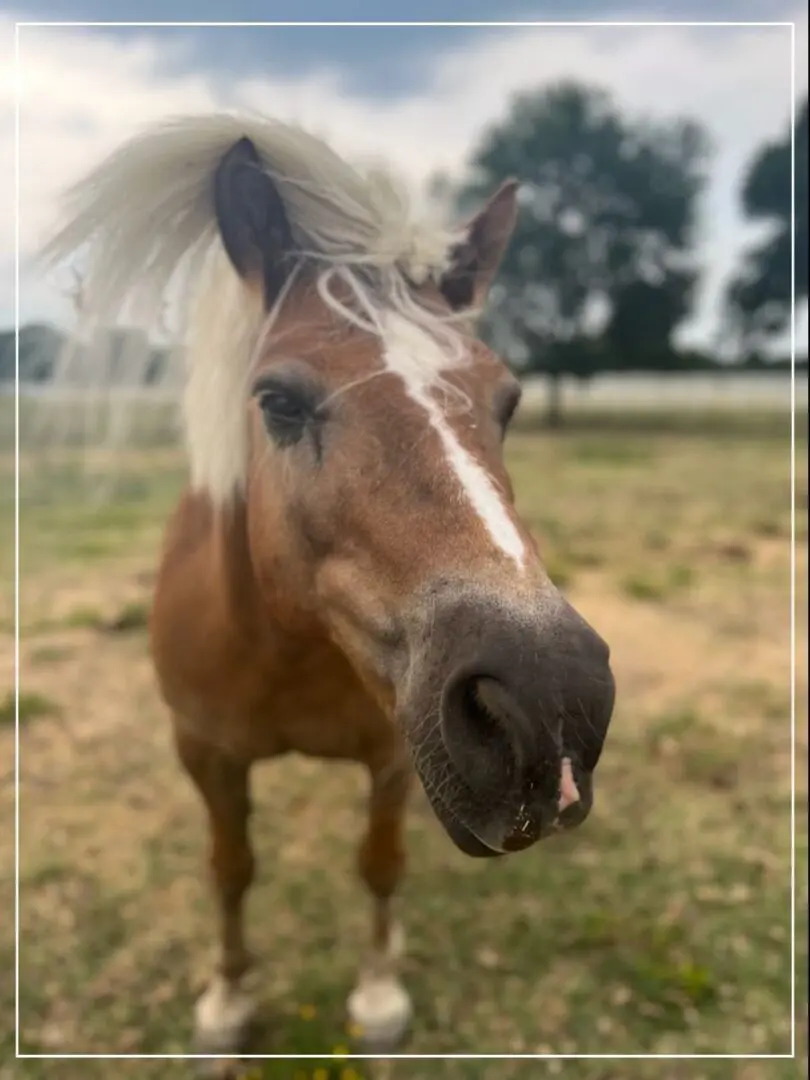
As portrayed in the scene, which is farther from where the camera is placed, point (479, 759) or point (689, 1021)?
point (689, 1021)

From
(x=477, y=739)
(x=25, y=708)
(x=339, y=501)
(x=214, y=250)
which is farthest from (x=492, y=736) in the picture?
(x=25, y=708)

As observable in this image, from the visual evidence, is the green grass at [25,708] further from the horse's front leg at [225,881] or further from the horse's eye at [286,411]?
the horse's eye at [286,411]

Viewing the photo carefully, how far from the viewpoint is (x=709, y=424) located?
9.36 feet

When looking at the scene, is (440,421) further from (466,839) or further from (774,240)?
(774,240)

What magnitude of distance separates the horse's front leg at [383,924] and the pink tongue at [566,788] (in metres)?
0.92

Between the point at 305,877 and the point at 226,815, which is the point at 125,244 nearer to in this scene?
the point at 226,815

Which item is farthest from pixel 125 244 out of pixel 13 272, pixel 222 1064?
pixel 222 1064

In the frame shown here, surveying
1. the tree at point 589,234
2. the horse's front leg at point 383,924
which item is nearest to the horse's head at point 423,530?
the horse's front leg at point 383,924

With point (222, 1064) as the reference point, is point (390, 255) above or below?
above

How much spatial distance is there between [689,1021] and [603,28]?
241 centimetres

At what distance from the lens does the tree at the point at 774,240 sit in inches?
83.7

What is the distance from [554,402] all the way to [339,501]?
1.90 meters

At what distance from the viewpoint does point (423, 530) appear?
112 cm

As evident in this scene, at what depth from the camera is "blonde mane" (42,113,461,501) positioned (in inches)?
55.7
